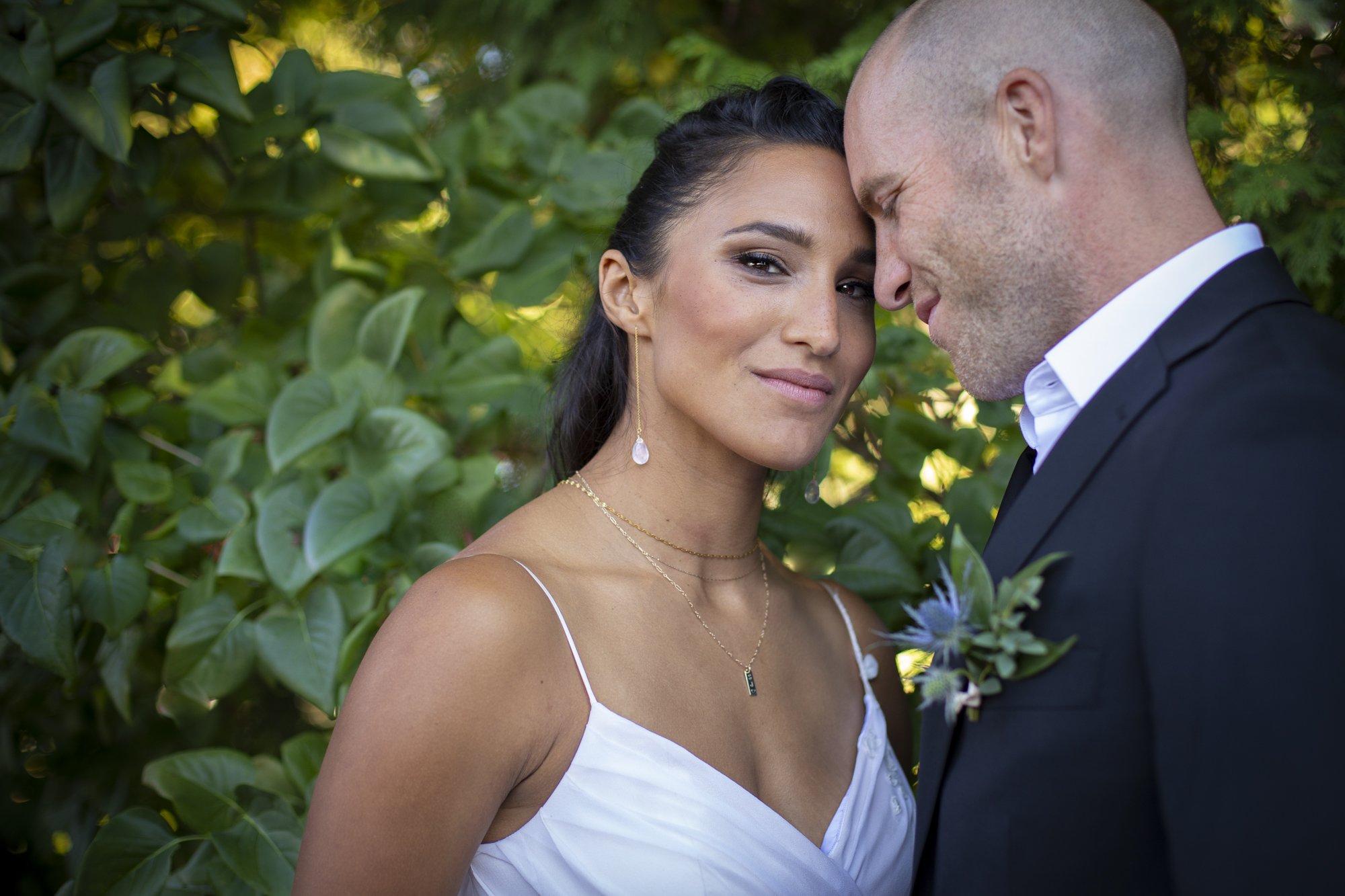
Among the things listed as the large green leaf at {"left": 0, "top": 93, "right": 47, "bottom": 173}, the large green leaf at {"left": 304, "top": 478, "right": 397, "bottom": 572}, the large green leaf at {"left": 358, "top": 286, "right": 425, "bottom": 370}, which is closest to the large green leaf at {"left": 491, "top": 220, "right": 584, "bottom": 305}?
Answer: the large green leaf at {"left": 358, "top": 286, "right": 425, "bottom": 370}

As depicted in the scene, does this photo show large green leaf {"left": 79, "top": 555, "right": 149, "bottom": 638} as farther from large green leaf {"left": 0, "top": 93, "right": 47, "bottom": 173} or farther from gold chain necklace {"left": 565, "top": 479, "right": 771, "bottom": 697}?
gold chain necklace {"left": 565, "top": 479, "right": 771, "bottom": 697}

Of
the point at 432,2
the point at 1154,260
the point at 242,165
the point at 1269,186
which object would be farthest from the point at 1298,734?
the point at 432,2

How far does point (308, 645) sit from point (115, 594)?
465 millimetres

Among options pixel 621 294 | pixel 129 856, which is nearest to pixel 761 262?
pixel 621 294

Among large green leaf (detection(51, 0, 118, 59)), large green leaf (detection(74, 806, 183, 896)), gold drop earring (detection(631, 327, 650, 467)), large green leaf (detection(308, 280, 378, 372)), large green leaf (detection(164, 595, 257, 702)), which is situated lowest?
large green leaf (detection(74, 806, 183, 896))

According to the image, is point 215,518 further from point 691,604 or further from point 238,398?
point 691,604

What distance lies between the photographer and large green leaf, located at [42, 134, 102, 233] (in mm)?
2344

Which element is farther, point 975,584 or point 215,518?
point 215,518

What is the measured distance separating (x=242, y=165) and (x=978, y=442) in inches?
87.1

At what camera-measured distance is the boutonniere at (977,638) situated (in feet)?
3.81

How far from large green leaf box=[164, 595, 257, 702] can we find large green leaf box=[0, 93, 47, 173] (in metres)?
1.08

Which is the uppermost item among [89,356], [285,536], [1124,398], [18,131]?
[1124,398]

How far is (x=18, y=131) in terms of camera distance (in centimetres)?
223

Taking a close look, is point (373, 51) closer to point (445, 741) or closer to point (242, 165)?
point (242, 165)
